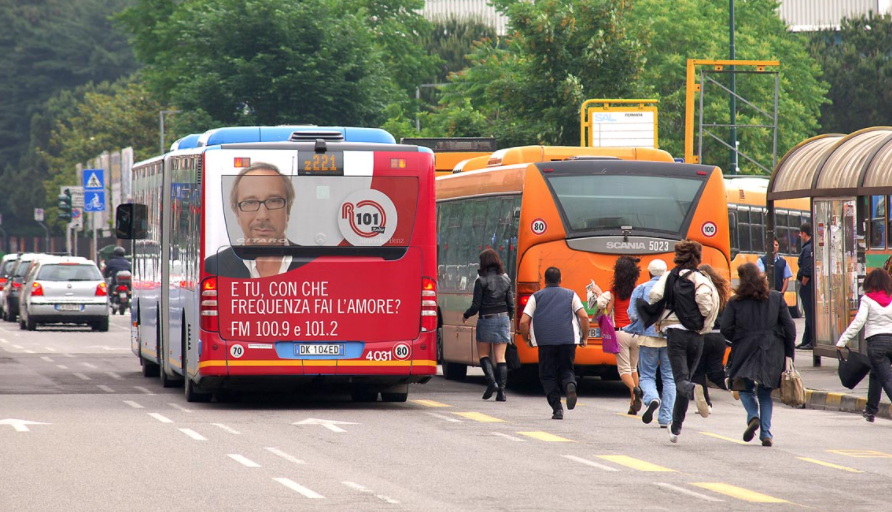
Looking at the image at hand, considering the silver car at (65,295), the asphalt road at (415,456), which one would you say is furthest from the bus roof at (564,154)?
the silver car at (65,295)

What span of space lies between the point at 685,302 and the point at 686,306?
4cm

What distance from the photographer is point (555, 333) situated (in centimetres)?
1652

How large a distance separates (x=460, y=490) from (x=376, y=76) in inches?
1900

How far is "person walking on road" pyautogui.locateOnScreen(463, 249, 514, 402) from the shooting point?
1847 centimetres

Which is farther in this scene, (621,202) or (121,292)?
(121,292)

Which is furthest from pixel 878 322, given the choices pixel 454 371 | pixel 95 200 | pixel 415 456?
pixel 95 200

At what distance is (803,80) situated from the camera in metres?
68.8

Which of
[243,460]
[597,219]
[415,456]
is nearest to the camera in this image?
[243,460]

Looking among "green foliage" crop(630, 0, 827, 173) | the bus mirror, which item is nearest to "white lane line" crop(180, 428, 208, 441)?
the bus mirror

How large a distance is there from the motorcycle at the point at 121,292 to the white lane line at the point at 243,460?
1419 inches

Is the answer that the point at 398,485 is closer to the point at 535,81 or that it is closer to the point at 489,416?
the point at 489,416

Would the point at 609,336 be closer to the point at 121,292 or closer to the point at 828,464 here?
the point at 828,464

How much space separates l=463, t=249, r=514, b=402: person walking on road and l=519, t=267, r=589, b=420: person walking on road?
171 centimetres

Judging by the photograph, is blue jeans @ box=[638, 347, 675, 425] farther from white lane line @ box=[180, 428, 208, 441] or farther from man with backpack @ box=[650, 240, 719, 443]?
white lane line @ box=[180, 428, 208, 441]
